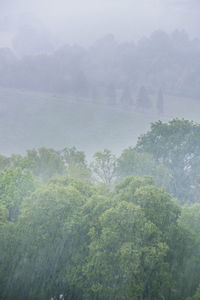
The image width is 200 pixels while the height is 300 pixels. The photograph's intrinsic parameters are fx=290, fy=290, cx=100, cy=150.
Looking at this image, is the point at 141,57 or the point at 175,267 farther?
the point at 141,57

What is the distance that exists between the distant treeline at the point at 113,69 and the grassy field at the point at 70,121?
7907mm

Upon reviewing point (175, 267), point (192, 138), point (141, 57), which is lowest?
point (175, 267)

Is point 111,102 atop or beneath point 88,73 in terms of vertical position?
beneath

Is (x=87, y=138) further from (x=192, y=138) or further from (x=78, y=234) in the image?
(x=78, y=234)

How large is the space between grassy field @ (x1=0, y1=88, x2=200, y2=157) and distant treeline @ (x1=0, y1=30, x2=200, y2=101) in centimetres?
791

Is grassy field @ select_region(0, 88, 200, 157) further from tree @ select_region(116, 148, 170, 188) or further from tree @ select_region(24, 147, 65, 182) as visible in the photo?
tree @ select_region(116, 148, 170, 188)

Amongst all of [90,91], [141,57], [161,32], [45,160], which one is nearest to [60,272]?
[45,160]

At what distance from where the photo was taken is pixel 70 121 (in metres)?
88.1

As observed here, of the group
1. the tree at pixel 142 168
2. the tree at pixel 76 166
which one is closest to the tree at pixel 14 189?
the tree at pixel 76 166

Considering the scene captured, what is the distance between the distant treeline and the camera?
4587 inches

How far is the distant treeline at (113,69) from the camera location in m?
116

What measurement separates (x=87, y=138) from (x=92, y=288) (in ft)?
210

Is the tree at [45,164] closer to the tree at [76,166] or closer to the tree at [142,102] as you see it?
the tree at [76,166]

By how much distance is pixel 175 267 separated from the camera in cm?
1226
